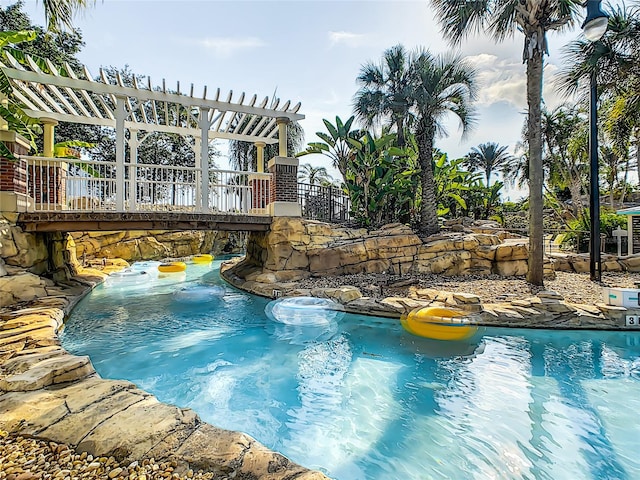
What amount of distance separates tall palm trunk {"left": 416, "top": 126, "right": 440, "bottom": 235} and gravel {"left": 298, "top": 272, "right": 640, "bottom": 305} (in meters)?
2.56

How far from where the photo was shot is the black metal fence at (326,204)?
42.9 feet

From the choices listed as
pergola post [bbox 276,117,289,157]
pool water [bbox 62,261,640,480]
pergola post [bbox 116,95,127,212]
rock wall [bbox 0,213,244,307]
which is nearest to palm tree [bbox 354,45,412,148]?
pergola post [bbox 276,117,289,157]

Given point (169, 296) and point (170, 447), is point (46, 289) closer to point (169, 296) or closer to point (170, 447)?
point (169, 296)

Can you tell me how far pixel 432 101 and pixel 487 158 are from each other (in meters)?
22.5

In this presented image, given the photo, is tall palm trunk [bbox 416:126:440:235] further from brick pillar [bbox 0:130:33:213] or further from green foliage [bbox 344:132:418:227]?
brick pillar [bbox 0:130:33:213]

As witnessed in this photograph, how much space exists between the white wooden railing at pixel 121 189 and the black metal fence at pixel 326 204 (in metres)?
1.91

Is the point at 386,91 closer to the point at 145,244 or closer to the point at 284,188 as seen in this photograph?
the point at 284,188

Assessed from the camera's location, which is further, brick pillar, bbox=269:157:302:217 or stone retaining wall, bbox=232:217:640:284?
brick pillar, bbox=269:157:302:217

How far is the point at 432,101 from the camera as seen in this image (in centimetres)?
1186

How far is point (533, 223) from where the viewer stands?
8664mm

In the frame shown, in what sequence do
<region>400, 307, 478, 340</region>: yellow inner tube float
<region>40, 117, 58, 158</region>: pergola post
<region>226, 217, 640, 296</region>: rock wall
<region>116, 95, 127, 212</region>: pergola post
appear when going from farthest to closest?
<region>226, 217, 640, 296</region>: rock wall, <region>40, 117, 58, 158</region>: pergola post, <region>116, 95, 127, 212</region>: pergola post, <region>400, 307, 478, 340</region>: yellow inner tube float

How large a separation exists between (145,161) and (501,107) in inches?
786

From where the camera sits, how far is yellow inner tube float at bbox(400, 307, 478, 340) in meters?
6.32

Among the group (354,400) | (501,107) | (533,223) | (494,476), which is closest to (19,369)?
Answer: (354,400)
